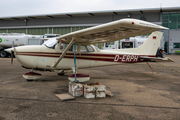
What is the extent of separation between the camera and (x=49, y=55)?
A: 6664 mm

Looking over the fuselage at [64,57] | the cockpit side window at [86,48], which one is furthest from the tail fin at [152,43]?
the cockpit side window at [86,48]

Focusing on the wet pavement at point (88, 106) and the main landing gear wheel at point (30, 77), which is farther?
the main landing gear wheel at point (30, 77)

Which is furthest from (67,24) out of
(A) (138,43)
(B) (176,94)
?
(B) (176,94)

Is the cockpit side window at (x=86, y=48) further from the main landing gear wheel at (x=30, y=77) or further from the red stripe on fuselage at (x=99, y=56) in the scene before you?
the main landing gear wheel at (x=30, y=77)

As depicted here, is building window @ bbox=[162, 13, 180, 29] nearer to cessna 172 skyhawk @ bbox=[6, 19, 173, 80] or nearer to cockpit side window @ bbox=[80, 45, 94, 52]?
cessna 172 skyhawk @ bbox=[6, 19, 173, 80]

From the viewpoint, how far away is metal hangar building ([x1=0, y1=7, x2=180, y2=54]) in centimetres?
3378

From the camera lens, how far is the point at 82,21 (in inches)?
1431

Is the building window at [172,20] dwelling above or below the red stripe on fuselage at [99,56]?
above

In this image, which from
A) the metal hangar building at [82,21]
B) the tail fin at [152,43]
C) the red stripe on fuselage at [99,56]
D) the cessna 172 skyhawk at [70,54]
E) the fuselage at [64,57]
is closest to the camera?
the cessna 172 skyhawk at [70,54]

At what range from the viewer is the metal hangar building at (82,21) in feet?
111

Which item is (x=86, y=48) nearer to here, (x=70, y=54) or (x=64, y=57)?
(x=70, y=54)

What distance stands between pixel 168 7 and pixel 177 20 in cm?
671

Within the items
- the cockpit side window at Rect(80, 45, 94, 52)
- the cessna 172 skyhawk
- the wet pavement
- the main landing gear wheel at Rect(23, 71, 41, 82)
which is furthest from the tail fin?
the main landing gear wheel at Rect(23, 71, 41, 82)

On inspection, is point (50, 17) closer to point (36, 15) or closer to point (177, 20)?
point (36, 15)
